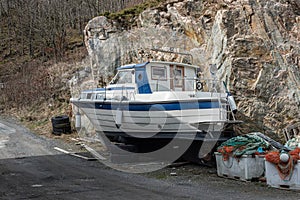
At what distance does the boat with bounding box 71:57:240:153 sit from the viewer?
995 centimetres

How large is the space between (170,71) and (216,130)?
310 cm

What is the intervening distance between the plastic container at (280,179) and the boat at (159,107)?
241 centimetres

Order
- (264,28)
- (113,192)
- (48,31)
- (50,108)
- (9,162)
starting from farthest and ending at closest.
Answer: (48,31) → (50,108) → (264,28) → (9,162) → (113,192)

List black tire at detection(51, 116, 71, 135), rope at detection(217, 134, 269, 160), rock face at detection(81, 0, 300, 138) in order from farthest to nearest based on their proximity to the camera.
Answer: black tire at detection(51, 116, 71, 135) < rock face at detection(81, 0, 300, 138) < rope at detection(217, 134, 269, 160)

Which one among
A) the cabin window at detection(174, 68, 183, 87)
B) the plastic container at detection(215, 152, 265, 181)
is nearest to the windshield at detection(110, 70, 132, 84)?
the cabin window at detection(174, 68, 183, 87)

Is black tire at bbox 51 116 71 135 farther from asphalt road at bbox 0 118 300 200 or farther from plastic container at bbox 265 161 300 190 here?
plastic container at bbox 265 161 300 190

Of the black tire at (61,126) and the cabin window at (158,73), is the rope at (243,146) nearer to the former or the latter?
the cabin window at (158,73)

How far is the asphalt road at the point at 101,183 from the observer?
669 cm

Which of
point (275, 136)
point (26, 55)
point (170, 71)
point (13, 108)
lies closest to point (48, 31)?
point (26, 55)

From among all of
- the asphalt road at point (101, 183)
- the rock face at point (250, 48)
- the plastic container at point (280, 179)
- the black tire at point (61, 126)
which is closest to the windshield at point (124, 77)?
the asphalt road at point (101, 183)

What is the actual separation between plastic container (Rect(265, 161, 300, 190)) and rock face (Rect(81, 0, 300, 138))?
408 cm

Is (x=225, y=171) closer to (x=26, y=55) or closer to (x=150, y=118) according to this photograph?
(x=150, y=118)

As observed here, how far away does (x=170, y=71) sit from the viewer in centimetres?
1198

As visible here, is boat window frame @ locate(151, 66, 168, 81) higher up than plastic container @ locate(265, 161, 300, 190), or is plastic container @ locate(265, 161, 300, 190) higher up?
boat window frame @ locate(151, 66, 168, 81)
